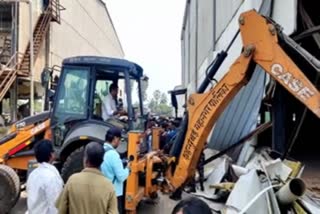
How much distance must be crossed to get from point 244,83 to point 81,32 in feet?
92.6

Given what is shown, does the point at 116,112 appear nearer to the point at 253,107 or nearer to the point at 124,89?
the point at 124,89

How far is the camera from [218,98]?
6.32 metres

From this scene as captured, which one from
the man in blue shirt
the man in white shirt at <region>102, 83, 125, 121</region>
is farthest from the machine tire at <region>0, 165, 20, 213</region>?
the man in blue shirt

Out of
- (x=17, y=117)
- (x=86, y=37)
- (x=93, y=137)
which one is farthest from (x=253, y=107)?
(x=86, y=37)

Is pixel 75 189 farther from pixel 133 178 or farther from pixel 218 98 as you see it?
pixel 218 98

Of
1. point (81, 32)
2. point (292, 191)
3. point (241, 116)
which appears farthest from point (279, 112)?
point (81, 32)

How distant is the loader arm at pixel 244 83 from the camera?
556 cm

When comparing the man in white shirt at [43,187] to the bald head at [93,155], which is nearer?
the bald head at [93,155]

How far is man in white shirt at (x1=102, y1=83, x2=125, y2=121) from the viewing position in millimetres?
7488

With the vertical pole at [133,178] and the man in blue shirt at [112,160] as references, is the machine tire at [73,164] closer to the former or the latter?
the vertical pole at [133,178]

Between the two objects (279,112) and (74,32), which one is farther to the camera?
(74,32)

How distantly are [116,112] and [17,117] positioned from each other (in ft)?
52.5

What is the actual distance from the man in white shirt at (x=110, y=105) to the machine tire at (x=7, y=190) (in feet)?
5.86

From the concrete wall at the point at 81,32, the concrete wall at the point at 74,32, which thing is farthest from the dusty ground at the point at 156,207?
the concrete wall at the point at 81,32
